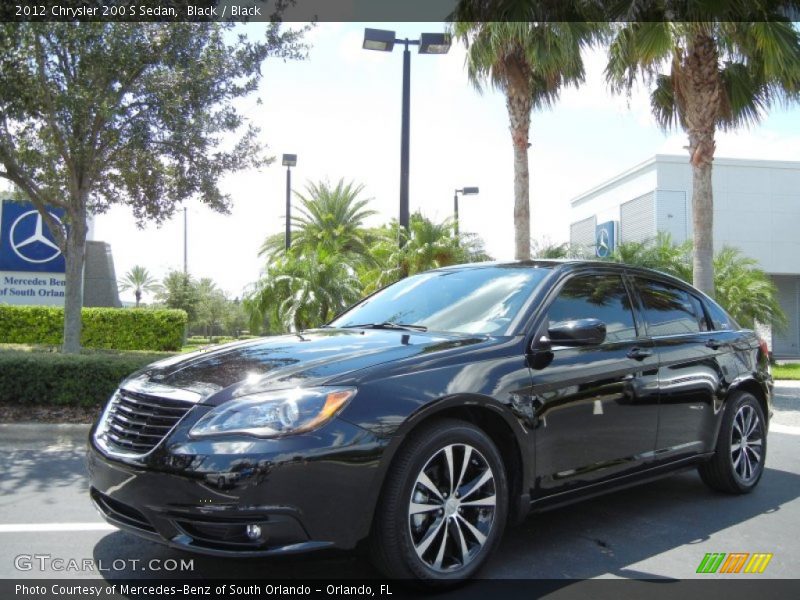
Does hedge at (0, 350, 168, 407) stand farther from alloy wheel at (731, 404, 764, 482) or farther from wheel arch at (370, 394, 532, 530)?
alloy wheel at (731, 404, 764, 482)

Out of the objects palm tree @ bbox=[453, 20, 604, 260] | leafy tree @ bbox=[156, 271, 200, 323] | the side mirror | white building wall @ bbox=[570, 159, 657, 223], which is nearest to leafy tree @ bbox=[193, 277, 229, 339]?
leafy tree @ bbox=[156, 271, 200, 323]

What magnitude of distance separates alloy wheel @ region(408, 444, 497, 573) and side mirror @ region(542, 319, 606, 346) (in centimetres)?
84

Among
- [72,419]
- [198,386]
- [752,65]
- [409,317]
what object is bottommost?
[72,419]

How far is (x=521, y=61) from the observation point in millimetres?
14281

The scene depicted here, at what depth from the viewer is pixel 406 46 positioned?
14453mm

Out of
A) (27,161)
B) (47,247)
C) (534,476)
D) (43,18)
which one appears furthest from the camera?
(47,247)

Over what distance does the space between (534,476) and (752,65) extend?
41.8 feet

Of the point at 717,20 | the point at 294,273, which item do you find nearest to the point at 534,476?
the point at 717,20

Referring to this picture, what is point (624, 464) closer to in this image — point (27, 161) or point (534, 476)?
point (534, 476)

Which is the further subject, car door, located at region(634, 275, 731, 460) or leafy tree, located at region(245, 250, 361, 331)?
leafy tree, located at region(245, 250, 361, 331)

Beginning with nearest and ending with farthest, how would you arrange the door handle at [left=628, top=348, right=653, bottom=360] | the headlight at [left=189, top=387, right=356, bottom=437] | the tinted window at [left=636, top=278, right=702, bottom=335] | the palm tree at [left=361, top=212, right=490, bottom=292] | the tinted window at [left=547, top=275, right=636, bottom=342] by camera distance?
the headlight at [left=189, top=387, right=356, bottom=437] → the tinted window at [left=547, top=275, right=636, bottom=342] → the door handle at [left=628, top=348, right=653, bottom=360] → the tinted window at [left=636, top=278, right=702, bottom=335] → the palm tree at [left=361, top=212, right=490, bottom=292]

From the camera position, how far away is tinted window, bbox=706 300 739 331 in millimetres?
5746

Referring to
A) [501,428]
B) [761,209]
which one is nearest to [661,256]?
[501,428]

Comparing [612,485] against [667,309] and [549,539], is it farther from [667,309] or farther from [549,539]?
[667,309]
